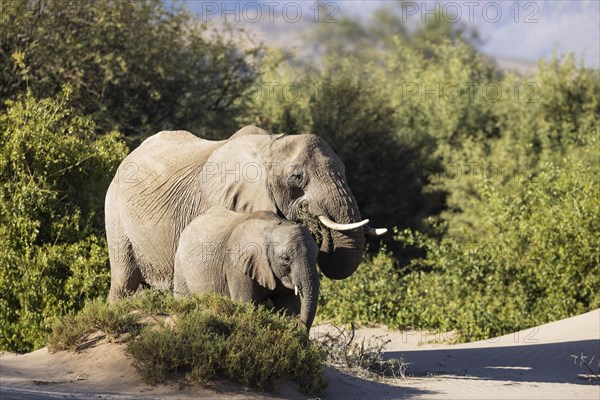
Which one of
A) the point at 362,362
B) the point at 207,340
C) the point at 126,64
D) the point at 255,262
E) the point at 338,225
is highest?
the point at 126,64

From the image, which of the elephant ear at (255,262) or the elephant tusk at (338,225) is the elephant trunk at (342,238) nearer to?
the elephant tusk at (338,225)

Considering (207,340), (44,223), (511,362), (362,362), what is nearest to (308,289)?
(207,340)

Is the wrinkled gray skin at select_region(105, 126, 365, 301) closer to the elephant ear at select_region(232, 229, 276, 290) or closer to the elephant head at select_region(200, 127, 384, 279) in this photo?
the elephant head at select_region(200, 127, 384, 279)

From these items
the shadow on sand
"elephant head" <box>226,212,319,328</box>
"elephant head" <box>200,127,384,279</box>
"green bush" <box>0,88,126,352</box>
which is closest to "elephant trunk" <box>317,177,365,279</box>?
"elephant head" <box>200,127,384,279</box>

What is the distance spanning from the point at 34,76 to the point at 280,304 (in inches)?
431

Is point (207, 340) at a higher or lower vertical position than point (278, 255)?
lower

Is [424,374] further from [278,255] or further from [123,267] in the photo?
[123,267]

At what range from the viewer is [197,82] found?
22.8 m

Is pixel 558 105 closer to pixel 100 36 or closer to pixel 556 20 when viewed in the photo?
pixel 100 36

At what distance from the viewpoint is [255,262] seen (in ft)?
33.9

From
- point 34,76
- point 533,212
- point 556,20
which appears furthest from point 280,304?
point 556,20

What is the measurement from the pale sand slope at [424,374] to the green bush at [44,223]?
367 centimetres

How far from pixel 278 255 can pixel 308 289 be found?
43 centimetres

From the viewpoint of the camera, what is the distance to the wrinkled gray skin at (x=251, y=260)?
995 cm
